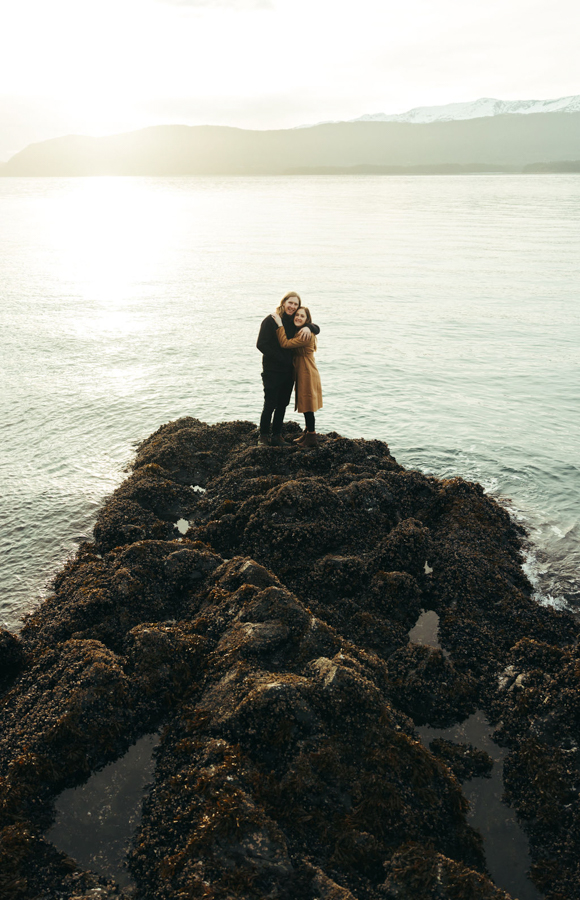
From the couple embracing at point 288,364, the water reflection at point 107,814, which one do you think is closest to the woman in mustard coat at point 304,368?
the couple embracing at point 288,364

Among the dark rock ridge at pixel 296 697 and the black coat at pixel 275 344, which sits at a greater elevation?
the black coat at pixel 275 344

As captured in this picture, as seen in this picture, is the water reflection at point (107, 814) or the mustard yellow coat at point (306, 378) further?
the mustard yellow coat at point (306, 378)

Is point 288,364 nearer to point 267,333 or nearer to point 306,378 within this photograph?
point 306,378

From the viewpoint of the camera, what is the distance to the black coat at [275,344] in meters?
9.69

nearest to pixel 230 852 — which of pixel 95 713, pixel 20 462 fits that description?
pixel 95 713

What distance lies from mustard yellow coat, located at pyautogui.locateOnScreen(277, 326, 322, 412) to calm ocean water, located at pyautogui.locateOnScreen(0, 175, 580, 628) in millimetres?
3051

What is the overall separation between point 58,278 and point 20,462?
2325 centimetres

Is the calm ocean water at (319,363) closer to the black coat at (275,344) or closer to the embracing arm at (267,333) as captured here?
the black coat at (275,344)

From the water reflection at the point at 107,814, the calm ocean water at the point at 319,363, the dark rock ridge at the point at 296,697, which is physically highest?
the calm ocean water at the point at 319,363

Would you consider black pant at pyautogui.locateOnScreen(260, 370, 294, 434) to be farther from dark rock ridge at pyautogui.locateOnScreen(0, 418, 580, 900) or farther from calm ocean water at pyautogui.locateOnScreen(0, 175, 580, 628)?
calm ocean water at pyautogui.locateOnScreen(0, 175, 580, 628)

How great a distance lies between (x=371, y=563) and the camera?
7.61 meters

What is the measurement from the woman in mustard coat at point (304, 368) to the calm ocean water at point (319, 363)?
9.94ft

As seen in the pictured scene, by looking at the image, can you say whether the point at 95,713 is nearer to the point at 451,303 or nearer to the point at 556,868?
the point at 556,868

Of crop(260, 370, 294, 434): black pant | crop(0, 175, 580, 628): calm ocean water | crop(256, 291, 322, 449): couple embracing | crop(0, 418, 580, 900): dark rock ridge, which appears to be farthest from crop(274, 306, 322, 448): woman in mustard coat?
crop(0, 175, 580, 628): calm ocean water
